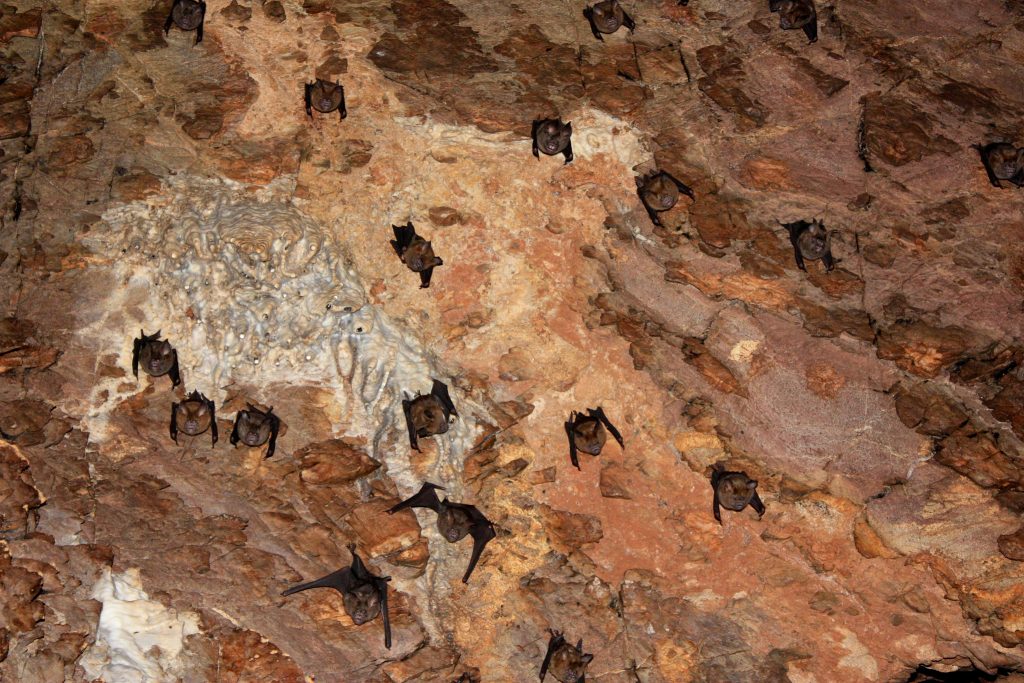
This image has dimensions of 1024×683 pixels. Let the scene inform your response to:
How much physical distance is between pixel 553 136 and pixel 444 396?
6.37 feet

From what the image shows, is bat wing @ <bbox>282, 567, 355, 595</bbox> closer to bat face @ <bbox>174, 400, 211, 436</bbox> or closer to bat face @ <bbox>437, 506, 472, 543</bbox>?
bat face @ <bbox>437, 506, 472, 543</bbox>

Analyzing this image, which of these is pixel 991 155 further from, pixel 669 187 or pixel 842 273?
pixel 669 187

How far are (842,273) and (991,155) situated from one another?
1178 mm

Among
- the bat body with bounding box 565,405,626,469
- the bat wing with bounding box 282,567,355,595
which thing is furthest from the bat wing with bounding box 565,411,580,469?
the bat wing with bounding box 282,567,355,595

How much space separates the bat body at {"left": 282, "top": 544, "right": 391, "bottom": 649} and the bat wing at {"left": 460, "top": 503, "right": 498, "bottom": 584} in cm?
63

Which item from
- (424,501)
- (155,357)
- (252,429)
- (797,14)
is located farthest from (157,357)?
(797,14)

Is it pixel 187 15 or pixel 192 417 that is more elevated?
pixel 187 15

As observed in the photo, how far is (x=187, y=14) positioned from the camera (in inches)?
248

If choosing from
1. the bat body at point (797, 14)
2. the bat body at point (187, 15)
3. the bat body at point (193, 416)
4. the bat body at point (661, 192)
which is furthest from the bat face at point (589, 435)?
the bat body at point (187, 15)

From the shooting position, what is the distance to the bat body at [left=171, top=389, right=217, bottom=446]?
618 cm

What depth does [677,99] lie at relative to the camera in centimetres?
662

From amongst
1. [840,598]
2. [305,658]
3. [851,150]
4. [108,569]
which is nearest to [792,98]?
[851,150]

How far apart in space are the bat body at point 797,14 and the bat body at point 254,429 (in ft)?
14.5

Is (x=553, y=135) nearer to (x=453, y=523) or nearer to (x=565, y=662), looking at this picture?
(x=453, y=523)
